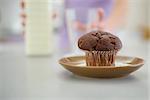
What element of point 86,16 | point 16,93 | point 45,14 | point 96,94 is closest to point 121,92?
point 96,94

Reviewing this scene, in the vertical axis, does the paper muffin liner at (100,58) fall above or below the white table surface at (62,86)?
above

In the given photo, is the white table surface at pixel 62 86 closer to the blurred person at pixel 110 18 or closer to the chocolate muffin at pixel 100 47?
the chocolate muffin at pixel 100 47

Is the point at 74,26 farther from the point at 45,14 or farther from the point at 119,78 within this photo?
the point at 119,78

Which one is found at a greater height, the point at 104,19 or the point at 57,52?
the point at 104,19

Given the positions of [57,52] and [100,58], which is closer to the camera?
[100,58]

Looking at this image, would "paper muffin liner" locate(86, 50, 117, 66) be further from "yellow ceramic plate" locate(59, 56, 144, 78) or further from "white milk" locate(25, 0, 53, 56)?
"white milk" locate(25, 0, 53, 56)

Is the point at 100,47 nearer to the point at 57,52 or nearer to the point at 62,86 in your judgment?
the point at 62,86

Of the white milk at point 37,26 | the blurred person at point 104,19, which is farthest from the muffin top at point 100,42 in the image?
the white milk at point 37,26

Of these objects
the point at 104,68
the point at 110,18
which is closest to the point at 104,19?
the point at 110,18

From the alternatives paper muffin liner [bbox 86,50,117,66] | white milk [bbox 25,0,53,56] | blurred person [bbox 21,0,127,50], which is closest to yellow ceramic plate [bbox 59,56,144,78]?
paper muffin liner [bbox 86,50,117,66]
